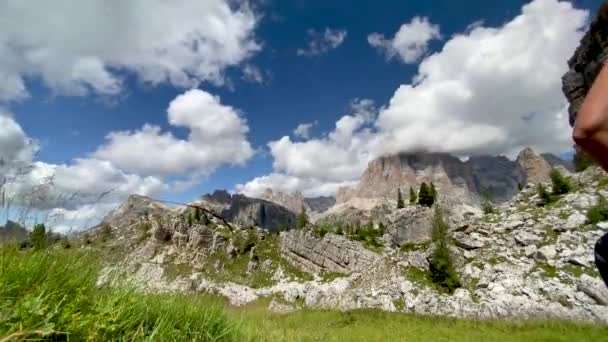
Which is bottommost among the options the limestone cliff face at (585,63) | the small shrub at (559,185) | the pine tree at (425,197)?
the small shrub at (559,185)

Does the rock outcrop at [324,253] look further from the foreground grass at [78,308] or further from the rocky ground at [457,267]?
the foreground grass at [78,308]

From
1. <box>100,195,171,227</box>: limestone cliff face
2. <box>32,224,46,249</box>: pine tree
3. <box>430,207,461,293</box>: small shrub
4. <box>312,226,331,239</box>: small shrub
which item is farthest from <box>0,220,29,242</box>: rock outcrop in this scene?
<box>312,226,331,239</box>: small shrub

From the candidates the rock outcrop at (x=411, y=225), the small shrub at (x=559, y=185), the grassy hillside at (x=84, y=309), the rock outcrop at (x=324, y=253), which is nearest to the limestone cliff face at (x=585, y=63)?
the small shrub at (x=559, y=185)

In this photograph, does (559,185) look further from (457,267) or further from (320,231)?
(320,231)

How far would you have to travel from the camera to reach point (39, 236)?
487 cm

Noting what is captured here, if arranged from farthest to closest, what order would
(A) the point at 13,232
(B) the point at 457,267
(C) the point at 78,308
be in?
1. (B) the point at 457,267
2. (A) the point at 13,232
3. (C) the point at 78,308

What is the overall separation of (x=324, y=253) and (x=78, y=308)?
10146 cm

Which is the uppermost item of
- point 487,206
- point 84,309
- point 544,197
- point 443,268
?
point 487,206

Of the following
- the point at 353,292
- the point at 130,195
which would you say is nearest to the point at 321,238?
the point at 353,292

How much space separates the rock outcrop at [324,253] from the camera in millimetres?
89938

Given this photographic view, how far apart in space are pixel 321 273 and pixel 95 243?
95675 mm

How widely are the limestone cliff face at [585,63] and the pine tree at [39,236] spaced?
3162 inches

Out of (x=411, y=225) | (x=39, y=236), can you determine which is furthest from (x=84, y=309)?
(x=411, y=225)

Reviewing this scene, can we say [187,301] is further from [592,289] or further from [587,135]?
[592,289]
